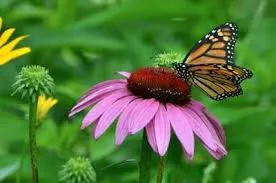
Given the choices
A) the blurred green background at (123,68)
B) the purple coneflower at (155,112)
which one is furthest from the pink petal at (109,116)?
the blurred green background at (123,68)

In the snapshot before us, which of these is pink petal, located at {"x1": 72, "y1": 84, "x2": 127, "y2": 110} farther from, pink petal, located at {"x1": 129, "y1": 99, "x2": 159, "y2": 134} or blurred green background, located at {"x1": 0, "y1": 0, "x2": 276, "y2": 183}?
blurred green background, located at {"x1": 0, "y1": 0, "x2": 276, "y2": 183}

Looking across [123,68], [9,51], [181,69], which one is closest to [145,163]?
[181,69]

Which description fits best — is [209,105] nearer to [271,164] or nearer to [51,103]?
[271,164]

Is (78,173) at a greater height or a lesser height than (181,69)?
lesser

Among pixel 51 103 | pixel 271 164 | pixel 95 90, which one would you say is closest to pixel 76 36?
pixel 271 164

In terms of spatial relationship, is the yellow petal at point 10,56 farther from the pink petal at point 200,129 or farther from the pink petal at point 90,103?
the pink petal at point 200,129

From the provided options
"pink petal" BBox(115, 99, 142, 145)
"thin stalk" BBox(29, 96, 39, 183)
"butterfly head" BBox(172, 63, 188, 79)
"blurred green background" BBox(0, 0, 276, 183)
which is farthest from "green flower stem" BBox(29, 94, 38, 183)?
"blurred green background" BBox(0, 0, 276, 183)

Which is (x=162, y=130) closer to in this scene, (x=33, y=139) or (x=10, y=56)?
(x=33, y=139)
